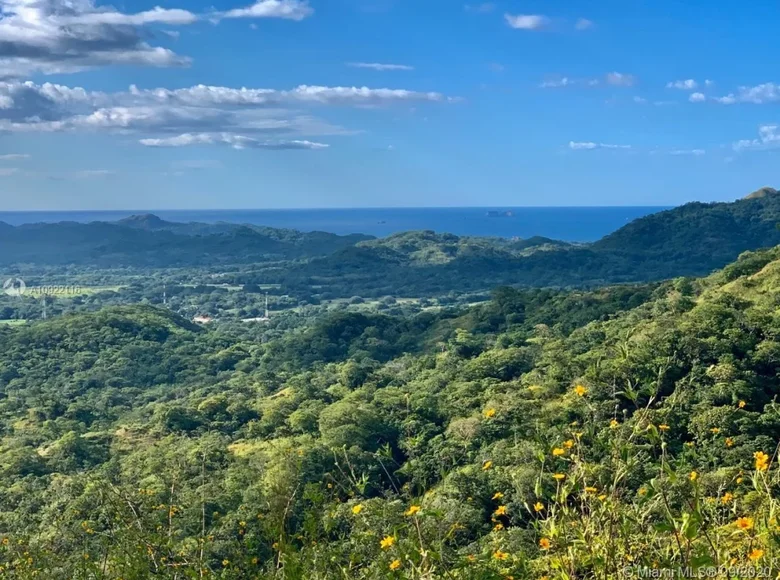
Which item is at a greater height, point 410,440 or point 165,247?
point 410,440

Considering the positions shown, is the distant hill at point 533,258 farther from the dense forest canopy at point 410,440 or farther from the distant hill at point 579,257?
the dense forest canopy at point 410,440

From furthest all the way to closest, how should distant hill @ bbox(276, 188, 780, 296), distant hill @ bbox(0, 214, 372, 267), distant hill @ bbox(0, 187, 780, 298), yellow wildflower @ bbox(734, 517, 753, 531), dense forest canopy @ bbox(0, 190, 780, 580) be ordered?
distant hill @ bbox(0, 214, 372, 267), distant hill @ bbox(0, 187, 780, 298), distant hill @ bbox(276, 188, 780, 296), dense forest canopy @ bbox(0, 190, 780, 580), yellow wildflower @ bbox(734, 517, 753, 531)

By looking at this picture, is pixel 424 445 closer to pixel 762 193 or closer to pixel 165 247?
pixel 762 193

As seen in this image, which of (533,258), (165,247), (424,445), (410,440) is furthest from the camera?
(165,247)

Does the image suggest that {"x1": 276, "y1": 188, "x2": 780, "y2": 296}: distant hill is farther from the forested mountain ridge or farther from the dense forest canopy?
the forested mountain ridge

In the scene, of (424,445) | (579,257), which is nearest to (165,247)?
(579,257)

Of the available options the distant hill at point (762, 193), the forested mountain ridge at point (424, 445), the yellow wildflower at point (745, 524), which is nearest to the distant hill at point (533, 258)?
the distant hill at point (762, 193)

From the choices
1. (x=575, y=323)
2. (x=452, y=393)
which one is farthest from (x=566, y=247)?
(x=452, y=393)

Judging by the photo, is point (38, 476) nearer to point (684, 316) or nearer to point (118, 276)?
point (684, 316)

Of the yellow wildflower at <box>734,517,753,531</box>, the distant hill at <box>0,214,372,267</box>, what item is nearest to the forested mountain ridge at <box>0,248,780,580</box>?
the yellow wildflower at <box>734,517,753,531</box>

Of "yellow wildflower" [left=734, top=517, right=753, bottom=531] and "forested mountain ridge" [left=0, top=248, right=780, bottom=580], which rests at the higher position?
"yellow wildflower" [left=734, top=517, right=753, bottom=531]
